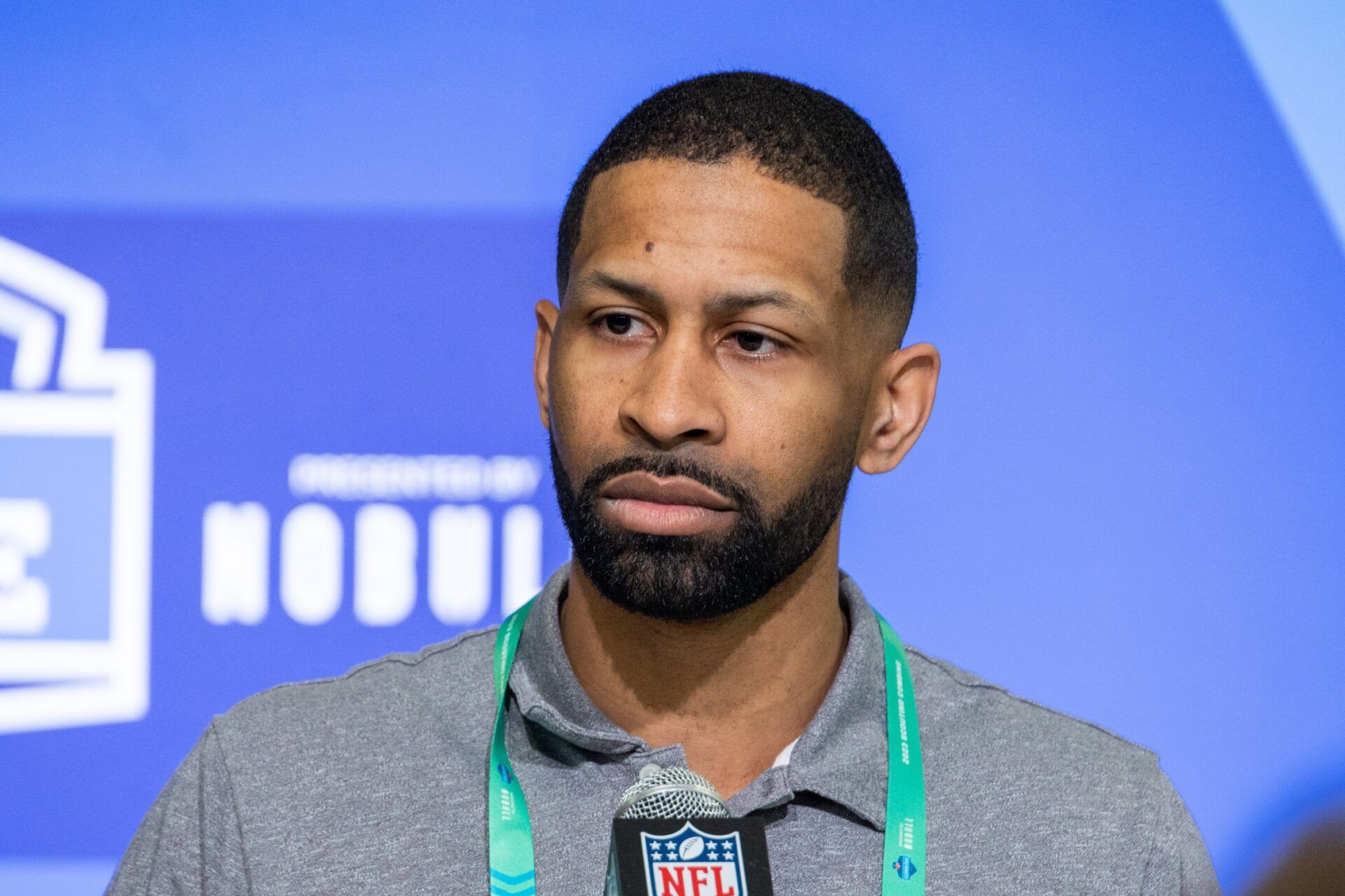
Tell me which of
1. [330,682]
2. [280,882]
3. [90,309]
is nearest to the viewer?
[280,882]

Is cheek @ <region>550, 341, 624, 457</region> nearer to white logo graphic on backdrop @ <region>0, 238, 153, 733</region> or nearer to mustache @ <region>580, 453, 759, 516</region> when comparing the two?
mustache @ <region>580, 453, 759, 516</region>

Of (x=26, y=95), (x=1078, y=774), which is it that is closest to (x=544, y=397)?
(x=1078, y=774)

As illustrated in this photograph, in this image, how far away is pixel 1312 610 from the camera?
252cm

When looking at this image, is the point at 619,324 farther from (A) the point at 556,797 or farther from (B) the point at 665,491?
(A) the point at 556,797

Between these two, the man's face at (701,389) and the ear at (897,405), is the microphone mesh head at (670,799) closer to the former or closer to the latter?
the man's face at (701,389)

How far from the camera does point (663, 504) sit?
143cm

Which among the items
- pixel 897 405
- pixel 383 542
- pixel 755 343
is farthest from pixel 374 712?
pixel 383 542

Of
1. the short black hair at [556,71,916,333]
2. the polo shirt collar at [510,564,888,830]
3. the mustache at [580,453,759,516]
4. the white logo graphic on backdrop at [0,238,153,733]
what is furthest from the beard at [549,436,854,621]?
the white logo graphic on backdrop at [0,238,153,733]

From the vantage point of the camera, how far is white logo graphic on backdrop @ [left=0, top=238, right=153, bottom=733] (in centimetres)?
236

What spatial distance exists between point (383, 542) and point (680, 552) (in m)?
1.07

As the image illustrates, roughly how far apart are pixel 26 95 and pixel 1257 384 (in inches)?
82.0

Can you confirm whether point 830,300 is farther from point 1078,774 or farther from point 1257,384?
point 1257,384

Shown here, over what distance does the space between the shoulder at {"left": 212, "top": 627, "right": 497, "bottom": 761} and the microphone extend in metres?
0.46

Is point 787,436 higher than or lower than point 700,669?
higher
